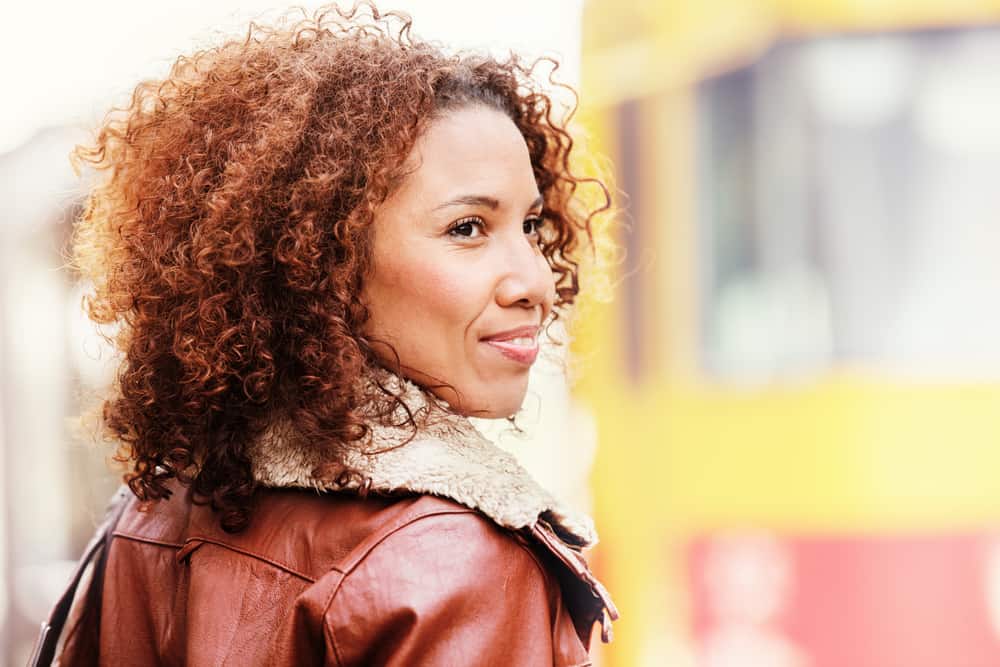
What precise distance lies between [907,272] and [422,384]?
327 centimetres

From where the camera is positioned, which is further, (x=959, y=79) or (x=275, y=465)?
(x=959, y=79)

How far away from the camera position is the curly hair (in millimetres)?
1389

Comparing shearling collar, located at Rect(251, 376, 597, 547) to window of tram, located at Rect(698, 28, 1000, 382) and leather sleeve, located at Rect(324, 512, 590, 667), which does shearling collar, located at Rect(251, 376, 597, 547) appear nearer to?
leather sleeve, located at Rect(324, 512, 590, 667)

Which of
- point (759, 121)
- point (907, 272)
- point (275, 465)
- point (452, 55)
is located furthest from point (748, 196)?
point (275, 465)

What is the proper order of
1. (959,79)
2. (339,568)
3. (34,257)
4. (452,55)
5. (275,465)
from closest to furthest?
(339,568)
(275,465)
(452,55)
(34,257)
(959,79)

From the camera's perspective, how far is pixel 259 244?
1427 mm

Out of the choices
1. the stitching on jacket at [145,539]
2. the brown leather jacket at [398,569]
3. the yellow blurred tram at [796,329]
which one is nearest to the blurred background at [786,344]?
the yellow blurred tram at [796,329]

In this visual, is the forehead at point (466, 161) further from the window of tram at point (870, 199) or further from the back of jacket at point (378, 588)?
the window of tram at point (870, 199)

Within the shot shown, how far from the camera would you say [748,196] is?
4.31 m

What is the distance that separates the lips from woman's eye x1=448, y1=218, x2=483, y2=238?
13 cm

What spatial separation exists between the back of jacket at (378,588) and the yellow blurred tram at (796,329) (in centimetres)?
286

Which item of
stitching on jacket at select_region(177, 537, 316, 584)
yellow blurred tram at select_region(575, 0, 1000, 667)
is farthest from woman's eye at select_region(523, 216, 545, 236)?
yellow blurred tram at select_region(575, 0, 1000, 667)

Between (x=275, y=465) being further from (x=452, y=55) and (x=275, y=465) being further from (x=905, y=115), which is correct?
(x=905, y=115)

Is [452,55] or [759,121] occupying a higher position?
[759,121]
